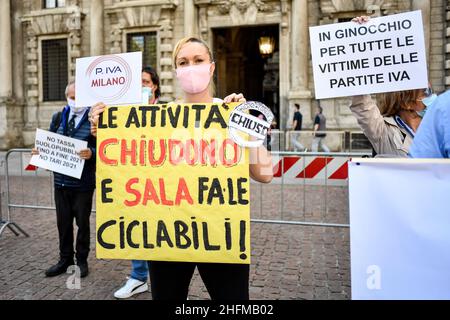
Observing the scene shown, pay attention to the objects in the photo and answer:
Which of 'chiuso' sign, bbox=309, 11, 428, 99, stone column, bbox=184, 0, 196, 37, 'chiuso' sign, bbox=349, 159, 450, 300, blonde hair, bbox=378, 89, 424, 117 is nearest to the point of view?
'chiuso' sign, bbox=349, 159, 450, 300

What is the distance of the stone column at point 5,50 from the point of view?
18.1 meters

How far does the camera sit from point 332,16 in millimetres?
15086

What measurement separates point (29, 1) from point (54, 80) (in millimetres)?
3660

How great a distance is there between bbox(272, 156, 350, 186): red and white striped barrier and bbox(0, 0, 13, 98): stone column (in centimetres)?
1622

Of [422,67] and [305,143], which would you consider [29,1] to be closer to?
[305,143]

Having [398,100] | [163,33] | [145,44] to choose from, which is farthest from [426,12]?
[398,100]

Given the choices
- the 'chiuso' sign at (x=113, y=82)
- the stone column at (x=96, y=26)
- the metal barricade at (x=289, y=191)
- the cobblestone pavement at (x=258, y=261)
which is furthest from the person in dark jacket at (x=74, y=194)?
the stone column at (x=96, y=26)

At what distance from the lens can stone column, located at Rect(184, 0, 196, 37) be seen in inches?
630

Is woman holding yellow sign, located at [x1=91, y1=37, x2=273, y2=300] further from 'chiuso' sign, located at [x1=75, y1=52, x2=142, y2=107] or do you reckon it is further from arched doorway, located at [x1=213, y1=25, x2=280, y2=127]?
arched doorway, located at [x1=213, y1=25, x2=280, y2=127]

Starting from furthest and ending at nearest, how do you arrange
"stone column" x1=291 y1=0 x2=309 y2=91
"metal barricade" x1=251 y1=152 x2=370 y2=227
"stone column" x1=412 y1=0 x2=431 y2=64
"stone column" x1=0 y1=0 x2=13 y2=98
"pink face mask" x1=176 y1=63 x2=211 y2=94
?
"stone column" x1=0 y1=0 x2=13 y2=98
"stone column" x1=291 y1=0 x2=309 y2=91
"stone column" x1=412 y1=0 x2=431 y2=64
"metal barricade" x1=251 y1=152 x2=370 y2=227
"pink face mask" x1=176 y1=63 x2=211 y2=94

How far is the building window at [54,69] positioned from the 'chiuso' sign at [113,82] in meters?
16.5

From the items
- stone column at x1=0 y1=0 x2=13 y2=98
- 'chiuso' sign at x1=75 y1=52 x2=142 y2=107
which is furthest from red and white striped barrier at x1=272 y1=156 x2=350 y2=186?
stone column at x1=0 y1=0 x2=13 y2=98

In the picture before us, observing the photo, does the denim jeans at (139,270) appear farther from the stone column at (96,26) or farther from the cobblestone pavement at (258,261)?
the stone column at (96,26)

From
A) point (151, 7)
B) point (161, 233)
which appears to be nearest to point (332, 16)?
point (151, 7)
